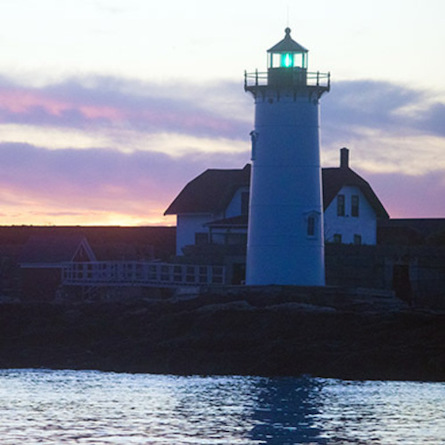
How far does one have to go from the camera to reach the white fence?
4586 centimetres

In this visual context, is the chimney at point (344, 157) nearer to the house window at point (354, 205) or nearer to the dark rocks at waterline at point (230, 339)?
the house window at point (354, 205)

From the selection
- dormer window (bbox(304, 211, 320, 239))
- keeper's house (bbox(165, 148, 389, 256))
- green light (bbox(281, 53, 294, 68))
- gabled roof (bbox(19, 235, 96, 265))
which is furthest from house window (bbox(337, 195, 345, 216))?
green light (bbox(281, 53, 294, 68))

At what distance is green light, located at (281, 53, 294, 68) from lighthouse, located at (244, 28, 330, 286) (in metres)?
0.04

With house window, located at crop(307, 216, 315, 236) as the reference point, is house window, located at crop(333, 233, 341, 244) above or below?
above

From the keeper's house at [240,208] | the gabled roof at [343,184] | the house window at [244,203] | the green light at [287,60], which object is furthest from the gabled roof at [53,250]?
the green light at [287,60]

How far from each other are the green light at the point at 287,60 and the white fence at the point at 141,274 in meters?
8.33

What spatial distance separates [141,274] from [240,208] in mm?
8667

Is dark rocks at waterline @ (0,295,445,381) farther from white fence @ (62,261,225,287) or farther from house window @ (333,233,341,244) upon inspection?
house window @ (333,233,341,244)

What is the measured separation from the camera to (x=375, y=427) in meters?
22.2

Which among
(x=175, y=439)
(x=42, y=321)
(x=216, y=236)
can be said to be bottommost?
(x=175, y=439)

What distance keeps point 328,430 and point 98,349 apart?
13.4 m

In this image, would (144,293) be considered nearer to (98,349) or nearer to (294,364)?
(98,349)

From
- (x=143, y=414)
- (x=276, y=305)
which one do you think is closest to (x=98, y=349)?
(x=276, y=305)

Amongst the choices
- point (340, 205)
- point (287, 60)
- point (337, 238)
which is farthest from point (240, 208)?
point (287, 60)
